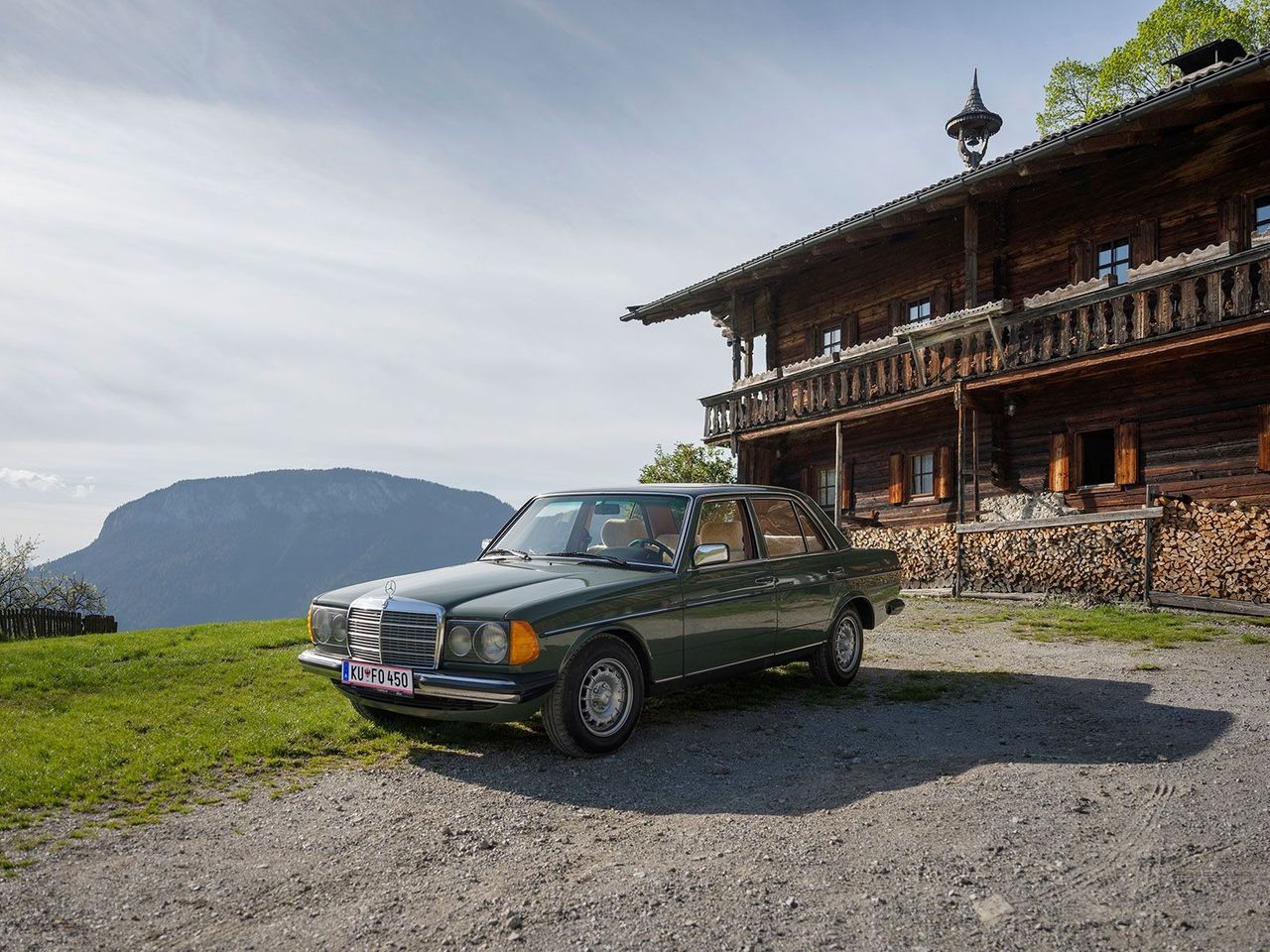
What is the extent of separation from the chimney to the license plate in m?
18.2

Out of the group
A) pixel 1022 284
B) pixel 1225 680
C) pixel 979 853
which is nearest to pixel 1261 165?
pixel 1022 284

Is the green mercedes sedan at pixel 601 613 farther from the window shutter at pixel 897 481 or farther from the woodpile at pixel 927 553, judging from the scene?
the window shutter at pixel 897 481

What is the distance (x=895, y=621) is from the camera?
500 inches

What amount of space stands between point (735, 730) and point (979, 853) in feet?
8.06

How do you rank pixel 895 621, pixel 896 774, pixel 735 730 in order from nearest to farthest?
pixel 896 774
pixel 735 730
pixel 895 621

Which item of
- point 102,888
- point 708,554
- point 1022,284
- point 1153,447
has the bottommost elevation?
point 102,888

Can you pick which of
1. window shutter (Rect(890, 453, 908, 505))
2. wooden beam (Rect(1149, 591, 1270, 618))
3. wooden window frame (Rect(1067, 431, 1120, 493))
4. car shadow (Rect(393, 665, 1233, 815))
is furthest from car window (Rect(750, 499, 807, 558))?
window shutter (Rect(890, 453, 908, 505))

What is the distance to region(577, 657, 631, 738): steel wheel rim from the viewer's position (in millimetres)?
5305

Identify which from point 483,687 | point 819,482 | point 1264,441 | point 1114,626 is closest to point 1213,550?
point 1114,626

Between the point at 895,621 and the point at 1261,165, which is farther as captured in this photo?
the point at 1261,165

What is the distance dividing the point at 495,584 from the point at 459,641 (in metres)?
0.54

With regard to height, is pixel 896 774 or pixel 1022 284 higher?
pixel 1022 284

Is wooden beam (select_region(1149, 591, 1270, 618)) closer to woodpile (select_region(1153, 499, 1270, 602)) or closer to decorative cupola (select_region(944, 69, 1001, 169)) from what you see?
woodpile (select_region(1153, 499, 1270, 602))

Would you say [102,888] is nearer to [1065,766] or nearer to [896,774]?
[896,774]
